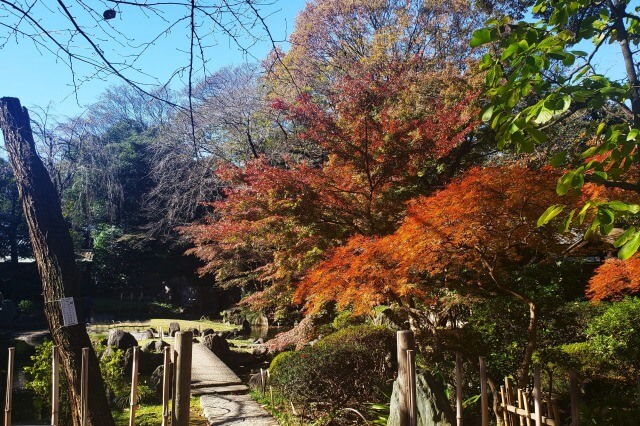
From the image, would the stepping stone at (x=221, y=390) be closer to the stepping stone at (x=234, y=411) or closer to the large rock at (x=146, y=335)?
the stepping stone at (x=234, y=411)

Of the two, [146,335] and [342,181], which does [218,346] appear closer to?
[146,335]

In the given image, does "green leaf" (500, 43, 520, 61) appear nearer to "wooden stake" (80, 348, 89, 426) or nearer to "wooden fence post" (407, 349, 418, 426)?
"wooden fence post" (407, 349, 418, 426)

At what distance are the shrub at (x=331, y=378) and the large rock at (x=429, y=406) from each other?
1.61 meters

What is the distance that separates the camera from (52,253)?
4223 millimetres

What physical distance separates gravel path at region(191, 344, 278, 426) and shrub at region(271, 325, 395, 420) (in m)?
0.54

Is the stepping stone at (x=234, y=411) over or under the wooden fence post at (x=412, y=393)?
under

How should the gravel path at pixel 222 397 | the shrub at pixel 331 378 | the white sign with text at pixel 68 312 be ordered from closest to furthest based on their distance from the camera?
the white sign with text at pixel 68 312 < the shrub at pixel 331 378 < the gravel path at pixel 222 397

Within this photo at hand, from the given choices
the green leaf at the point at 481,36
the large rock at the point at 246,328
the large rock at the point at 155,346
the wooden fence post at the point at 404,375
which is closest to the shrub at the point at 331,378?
the wooden fence post at the point at 404,375

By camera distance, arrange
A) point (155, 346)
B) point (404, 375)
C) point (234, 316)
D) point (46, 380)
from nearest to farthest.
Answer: point (404, 375), point (46, 380), point (155, 346), point (234, 316)

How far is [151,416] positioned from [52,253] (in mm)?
3386

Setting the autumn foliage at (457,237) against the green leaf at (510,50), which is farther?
the autumn foliage at (457,237)

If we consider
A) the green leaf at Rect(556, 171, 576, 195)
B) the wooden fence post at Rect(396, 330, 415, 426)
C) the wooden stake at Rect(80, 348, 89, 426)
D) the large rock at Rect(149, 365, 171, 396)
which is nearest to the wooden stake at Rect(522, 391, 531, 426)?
the wooden fence post at Rect(396, 330, 415, 426)

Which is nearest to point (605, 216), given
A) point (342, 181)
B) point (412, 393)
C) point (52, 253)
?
point (412, 393)

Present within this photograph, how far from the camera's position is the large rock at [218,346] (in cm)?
1172
